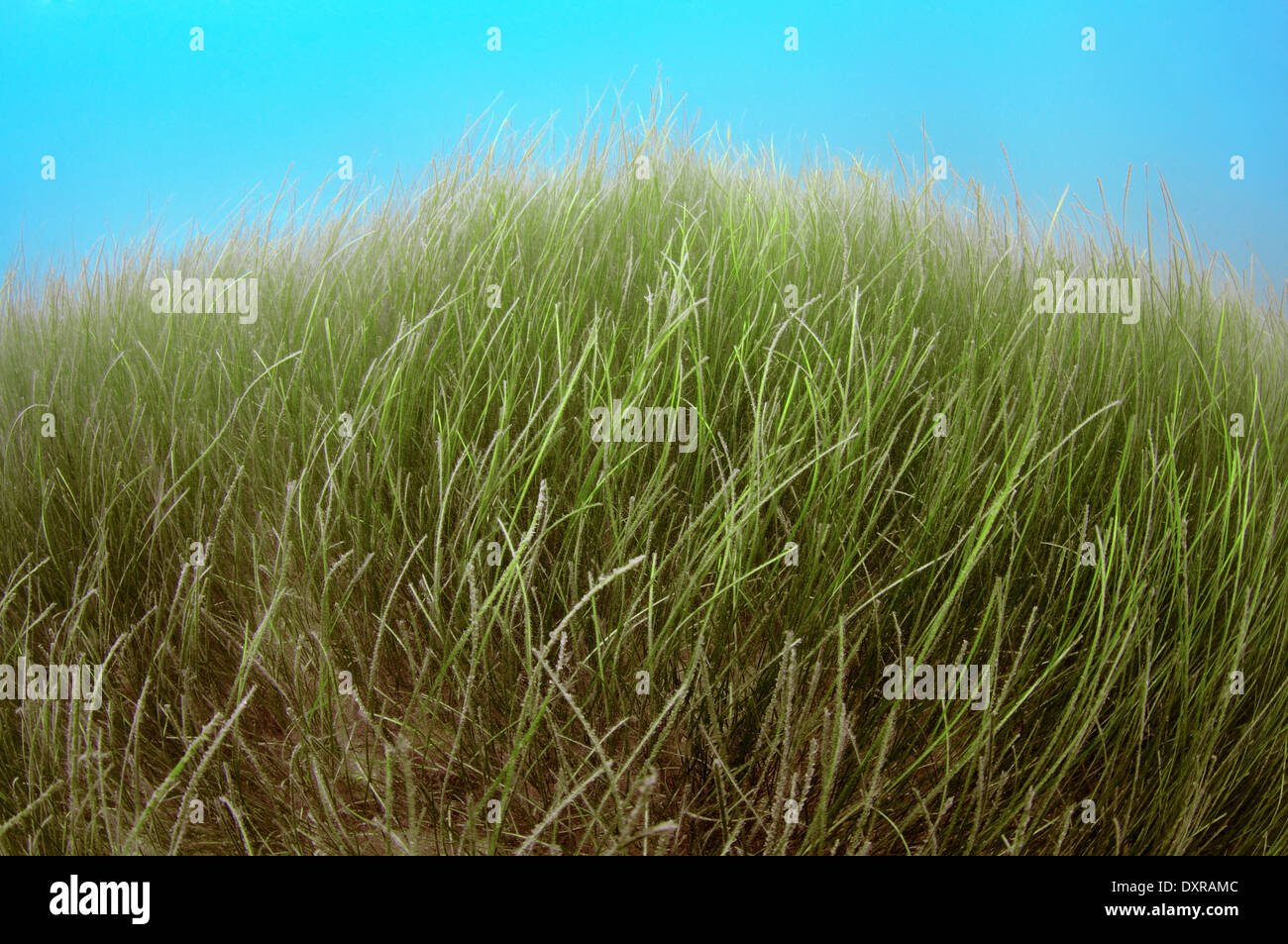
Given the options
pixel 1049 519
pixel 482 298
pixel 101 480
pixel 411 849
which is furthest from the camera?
pixel 482 298

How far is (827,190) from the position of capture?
271cm

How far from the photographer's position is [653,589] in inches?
49.7

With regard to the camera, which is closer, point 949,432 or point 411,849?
point 411,849

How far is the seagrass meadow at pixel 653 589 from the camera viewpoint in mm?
1222

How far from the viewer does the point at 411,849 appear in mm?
1198

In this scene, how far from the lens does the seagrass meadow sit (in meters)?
1.22

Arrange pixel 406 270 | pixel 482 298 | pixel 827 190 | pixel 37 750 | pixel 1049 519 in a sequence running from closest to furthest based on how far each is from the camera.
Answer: pixel 37 750 → pixel 1049 519 → pixel 482 298 → pixel 406 270 → pixel 827 190

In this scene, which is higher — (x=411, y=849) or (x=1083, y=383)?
(x=1083, y=383)
